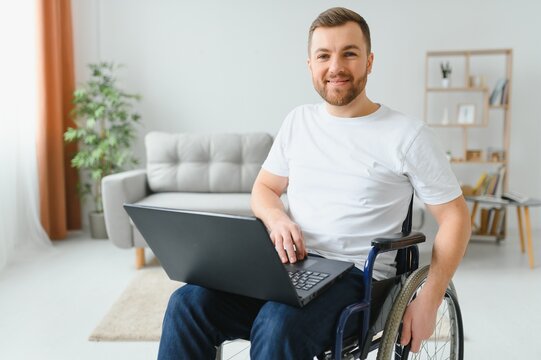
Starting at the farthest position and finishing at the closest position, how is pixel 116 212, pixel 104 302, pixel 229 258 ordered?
pixel 116 212 → pixel 104 302 → pixel 229 258

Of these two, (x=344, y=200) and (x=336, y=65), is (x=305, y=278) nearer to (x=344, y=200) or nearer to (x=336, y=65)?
(x=344, y=200)

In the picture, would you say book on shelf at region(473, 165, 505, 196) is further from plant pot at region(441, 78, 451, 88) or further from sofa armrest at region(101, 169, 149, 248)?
sofa armrest at region(101, 169, 149, 248)

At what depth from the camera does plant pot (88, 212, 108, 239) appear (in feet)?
11.7

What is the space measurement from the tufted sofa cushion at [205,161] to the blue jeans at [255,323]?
2090mm

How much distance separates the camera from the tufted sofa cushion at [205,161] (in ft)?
10.6

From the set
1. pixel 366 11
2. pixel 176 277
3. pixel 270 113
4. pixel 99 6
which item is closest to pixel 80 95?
pixel 99 6

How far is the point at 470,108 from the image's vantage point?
373 cm

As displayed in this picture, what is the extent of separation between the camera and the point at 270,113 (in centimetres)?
400

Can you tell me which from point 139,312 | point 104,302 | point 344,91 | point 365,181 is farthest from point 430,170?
point 104,302

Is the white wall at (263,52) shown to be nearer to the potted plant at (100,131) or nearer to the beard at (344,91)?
the potted plant at (100,131)

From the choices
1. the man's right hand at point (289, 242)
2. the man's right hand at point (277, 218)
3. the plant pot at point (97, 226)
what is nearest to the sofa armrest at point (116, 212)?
the plant pot at point (97, 226)

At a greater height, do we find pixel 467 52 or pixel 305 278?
pixel 467 52

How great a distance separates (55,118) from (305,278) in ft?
9.83

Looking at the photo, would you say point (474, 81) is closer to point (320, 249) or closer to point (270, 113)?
point (270, 113)
